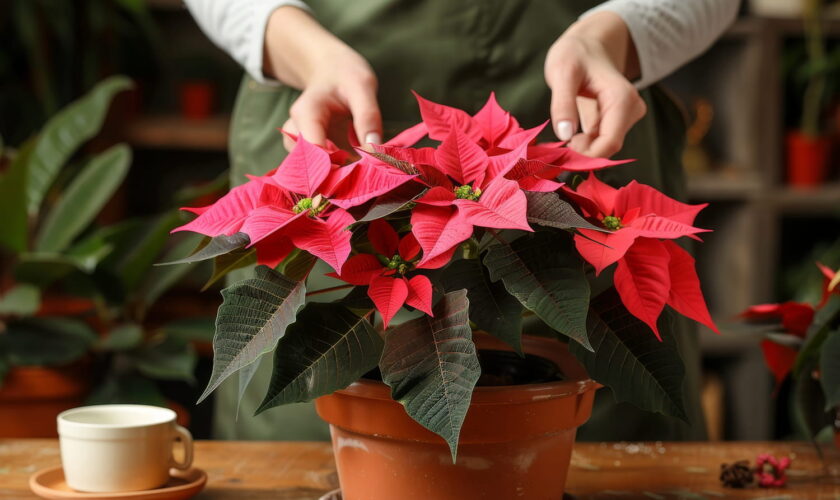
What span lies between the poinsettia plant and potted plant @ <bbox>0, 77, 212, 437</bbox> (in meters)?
1.10

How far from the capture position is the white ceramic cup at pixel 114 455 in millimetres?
677

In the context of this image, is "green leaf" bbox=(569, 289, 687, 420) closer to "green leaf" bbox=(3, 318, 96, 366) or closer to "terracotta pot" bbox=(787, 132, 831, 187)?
"green leaf" bbox=(3, 318, 96, 366)

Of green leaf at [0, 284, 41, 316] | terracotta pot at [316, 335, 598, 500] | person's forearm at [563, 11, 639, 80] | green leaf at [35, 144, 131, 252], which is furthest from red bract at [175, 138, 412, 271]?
green leaf at [35, 144, 131, 252]

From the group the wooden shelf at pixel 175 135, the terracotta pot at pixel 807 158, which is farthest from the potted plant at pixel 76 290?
the terracotta pot at pixel 807 158

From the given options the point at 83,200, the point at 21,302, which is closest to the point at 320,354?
the point at 21,302

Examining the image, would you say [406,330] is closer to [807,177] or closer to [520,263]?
[520,263]

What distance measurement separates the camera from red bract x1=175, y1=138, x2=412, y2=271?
1.72 feet

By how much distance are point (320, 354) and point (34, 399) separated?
1.33 metres

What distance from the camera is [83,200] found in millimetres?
1703

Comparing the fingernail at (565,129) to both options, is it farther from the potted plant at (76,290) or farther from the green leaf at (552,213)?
the potted plant at (76,290)

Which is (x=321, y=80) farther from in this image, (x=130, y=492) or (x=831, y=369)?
(x=831, y=369)

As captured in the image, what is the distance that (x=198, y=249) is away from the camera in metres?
0.60

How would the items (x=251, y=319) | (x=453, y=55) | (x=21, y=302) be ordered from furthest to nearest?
(x=21, y=302) → (x=453, y=55) → (x=251, y=319)

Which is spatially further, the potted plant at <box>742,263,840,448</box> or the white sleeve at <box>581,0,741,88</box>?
the white sleeve at <box>581,0,741,88</box>
